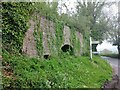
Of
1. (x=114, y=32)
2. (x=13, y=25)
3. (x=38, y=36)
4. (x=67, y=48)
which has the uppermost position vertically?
(x=114, y=32)

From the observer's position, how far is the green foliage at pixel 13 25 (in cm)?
→ 526

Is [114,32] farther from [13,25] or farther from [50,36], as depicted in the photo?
[13,25]

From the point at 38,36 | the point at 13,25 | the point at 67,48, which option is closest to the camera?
the point at 13,25

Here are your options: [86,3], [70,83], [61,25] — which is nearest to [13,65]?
[70,83]

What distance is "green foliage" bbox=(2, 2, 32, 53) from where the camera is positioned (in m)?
5.26

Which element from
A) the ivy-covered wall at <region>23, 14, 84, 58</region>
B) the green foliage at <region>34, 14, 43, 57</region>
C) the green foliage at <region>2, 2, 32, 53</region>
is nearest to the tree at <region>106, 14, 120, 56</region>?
the ivy-covered wall at <region>23, 14, 84, 58</region>

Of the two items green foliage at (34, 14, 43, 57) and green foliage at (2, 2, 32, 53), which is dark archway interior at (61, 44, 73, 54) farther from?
green foliage at (2, 2, 32, 53)

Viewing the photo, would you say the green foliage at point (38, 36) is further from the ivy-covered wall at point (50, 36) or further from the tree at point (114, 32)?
the tree at point (114, 32)

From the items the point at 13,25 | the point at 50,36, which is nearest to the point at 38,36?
the point at 50,36

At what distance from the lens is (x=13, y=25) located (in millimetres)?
5461

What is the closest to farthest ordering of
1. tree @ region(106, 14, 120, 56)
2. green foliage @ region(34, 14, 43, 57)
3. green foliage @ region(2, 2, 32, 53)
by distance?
green foliage @ region(2, 2, 32, 53)
green foliage @ region(34, 14, 43, 57)
tree @ region(106, 14, 120, 56)

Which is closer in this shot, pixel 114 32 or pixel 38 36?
pixel 38 36

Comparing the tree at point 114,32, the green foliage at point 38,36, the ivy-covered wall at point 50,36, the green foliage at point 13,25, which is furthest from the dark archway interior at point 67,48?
the tree at point 114,32

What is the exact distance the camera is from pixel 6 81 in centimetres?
404
